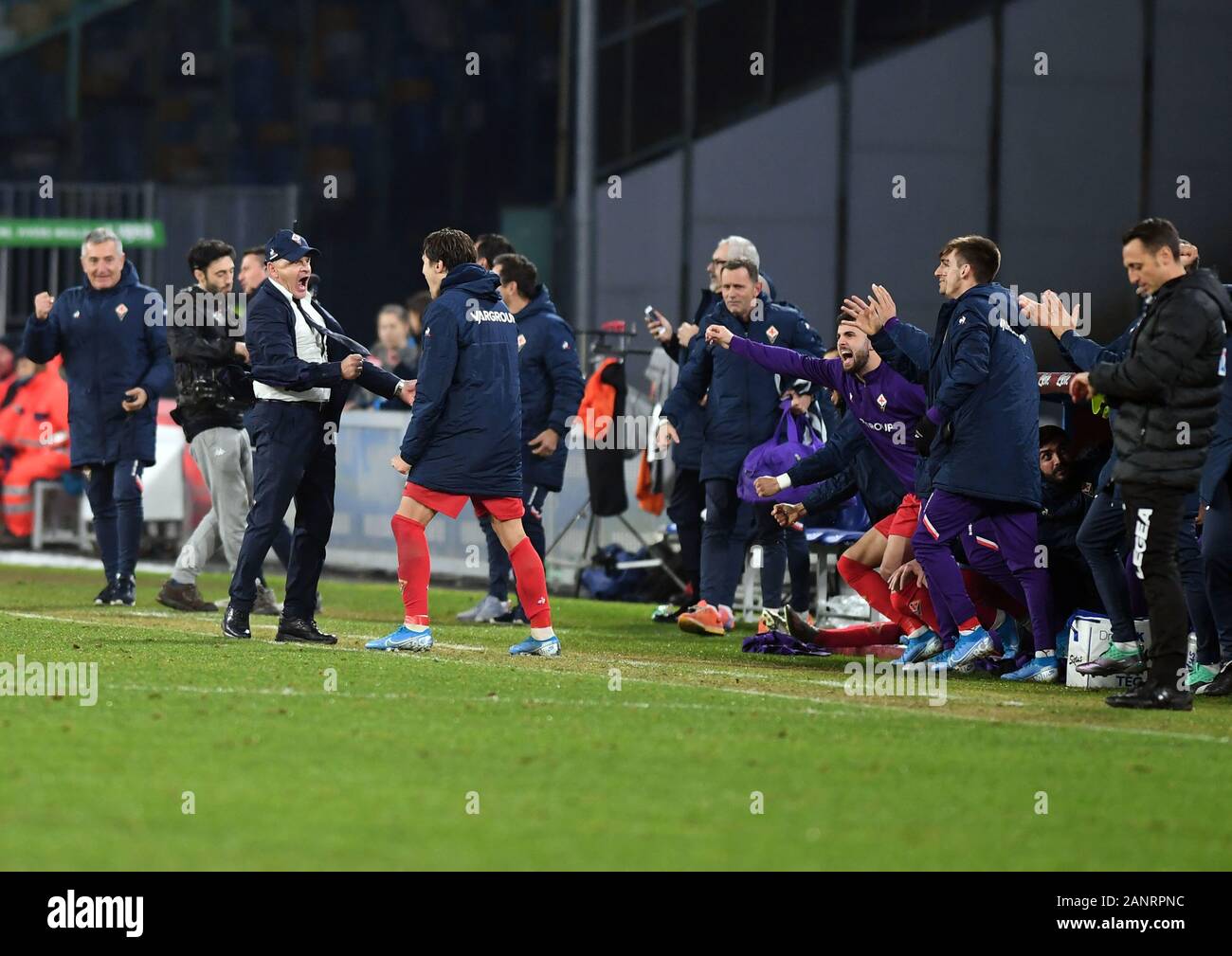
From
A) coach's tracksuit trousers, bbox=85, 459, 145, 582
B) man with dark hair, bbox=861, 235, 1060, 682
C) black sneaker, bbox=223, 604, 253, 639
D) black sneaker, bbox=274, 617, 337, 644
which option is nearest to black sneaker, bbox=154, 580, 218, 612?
coach's tracksuit trousers, bbox=85, 459, 145, 582

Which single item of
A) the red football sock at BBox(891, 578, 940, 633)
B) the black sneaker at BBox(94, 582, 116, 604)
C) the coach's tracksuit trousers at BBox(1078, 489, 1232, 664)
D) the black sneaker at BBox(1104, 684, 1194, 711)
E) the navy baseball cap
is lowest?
the black sneaker at BBox(94, 582, 116, 604)

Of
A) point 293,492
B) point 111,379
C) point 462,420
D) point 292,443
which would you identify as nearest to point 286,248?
point 292,443

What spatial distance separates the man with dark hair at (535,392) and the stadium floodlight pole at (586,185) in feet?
34.9

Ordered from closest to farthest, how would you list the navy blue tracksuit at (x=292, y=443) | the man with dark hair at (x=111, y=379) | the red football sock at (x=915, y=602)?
1. the navy blue tracksuit at (x=292, y=443)
2. the red football sock at (x=915, y=602)
3. the man with dark hair at (x=111, y=379)

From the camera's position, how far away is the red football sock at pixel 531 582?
1138cm

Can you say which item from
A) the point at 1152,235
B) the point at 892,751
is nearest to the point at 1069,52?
the point at 1152,235

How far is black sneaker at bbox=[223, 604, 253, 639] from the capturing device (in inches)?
472

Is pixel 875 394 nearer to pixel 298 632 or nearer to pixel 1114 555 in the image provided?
pixel 1114 555

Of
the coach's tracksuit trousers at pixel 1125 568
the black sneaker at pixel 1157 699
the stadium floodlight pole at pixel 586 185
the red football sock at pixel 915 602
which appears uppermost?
the stadium floodlight pole at pixel 586 185

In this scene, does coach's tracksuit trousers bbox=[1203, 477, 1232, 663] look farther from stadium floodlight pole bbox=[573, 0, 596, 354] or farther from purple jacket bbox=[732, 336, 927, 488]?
stadium floodlight pole bbox=[573, 0, 596, 354]

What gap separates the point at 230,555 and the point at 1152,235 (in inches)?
272

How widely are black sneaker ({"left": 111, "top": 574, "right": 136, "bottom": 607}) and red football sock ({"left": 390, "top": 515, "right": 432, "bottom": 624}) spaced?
370 centimetres

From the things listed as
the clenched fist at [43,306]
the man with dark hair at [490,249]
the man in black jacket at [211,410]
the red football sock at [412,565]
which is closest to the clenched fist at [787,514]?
the red football sock at [412,565]
